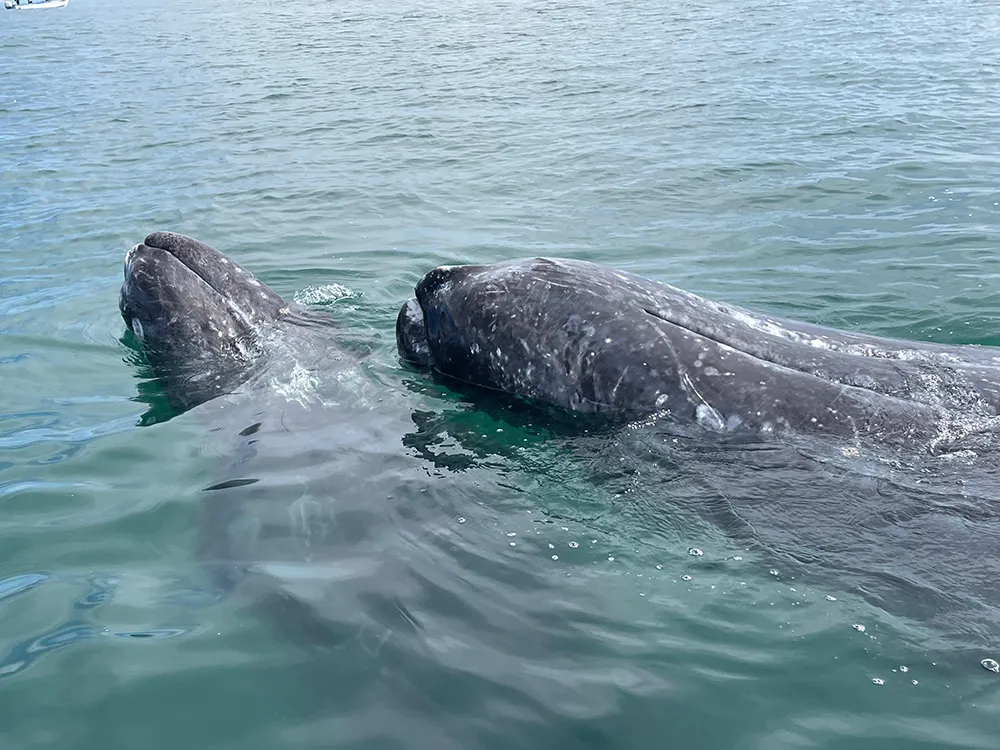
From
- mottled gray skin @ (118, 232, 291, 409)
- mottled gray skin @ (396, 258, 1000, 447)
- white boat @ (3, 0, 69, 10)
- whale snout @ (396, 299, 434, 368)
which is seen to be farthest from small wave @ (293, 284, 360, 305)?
white boat @ (3, 0, 69, 10)

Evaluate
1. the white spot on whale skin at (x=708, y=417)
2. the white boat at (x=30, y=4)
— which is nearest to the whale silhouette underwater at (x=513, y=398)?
the white spot on whale skin at (x=708, y=417)

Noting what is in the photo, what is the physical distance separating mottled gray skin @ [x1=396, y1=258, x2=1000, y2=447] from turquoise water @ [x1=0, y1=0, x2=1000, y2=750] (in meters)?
0.31

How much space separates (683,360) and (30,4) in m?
65.8

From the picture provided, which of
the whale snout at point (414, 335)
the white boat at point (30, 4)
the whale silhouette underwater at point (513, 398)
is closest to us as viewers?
the whale silhouette underwater at point (513, 398)

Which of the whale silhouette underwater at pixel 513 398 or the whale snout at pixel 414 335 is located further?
the whale snout at pixel 414 335

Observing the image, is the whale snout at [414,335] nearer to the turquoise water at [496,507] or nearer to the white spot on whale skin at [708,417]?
the turquoise water at [496,507]

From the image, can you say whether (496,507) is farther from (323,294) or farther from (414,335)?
(323,294)

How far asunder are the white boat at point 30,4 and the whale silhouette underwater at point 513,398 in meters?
59.0

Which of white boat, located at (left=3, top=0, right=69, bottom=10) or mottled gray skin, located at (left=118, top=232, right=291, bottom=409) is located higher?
white boat, located at (left=3, top=0, right=69, bottom=10)

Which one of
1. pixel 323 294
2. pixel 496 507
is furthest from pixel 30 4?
pixel 496 507

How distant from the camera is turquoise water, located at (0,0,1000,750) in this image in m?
5.00

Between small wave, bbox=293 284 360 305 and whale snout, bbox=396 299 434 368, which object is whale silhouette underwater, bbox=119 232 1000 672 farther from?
small wave, bbox=293 284 360 305

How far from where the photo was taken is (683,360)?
689 cm

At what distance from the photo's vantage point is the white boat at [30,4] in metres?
58.1
